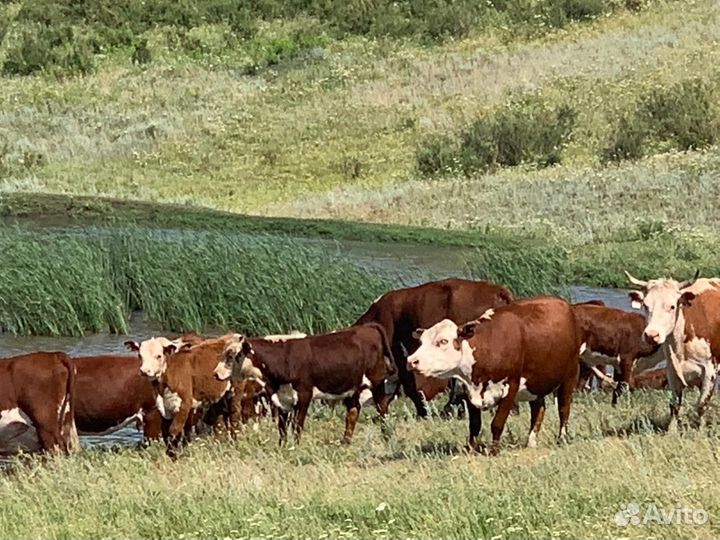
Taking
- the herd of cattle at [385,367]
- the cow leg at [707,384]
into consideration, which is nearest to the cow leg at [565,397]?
the herd of cattle at [385,367]

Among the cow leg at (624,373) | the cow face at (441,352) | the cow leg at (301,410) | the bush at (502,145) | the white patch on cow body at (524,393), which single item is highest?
the cow face at (441,352)

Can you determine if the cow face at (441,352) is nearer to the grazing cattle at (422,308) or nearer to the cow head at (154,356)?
the cow head at (154,356)

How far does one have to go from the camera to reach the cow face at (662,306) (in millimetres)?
10688

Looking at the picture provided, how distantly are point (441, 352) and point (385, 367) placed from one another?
2.41m

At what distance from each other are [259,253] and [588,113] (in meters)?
20.7

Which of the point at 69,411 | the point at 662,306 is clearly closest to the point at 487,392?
the point at 662,306

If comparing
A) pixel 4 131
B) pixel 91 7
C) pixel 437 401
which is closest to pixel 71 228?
pixel 437 401

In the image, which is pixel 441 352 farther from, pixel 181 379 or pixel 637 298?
pixel 181 379

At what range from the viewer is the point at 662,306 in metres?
10.8

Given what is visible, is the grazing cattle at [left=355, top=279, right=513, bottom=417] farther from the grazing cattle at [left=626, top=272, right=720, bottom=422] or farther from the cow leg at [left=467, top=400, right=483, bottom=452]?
the cow leg at [left=467, top=400, right=483, bottom=452]

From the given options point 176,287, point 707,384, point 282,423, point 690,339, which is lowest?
point 176,287

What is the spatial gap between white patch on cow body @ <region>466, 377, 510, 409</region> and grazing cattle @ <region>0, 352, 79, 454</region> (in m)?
3.30

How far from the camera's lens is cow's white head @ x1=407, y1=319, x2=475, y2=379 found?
1043 centimetres

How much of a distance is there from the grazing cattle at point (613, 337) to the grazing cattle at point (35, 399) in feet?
18.2
